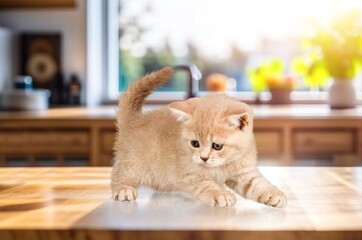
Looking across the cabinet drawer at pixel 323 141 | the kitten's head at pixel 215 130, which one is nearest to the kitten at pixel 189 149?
the kitten's head at pixel 215 130

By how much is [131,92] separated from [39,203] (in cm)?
28

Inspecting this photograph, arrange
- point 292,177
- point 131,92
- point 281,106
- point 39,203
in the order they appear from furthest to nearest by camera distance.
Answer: point 281,106, point 292,177, point 131,92, point 39,203

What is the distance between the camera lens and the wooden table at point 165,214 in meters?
0.83

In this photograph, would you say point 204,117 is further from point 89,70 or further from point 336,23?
point 89,70

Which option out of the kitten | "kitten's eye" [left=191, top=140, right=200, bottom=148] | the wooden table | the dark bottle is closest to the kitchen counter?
the dark bottle

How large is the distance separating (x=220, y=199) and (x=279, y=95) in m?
2.59

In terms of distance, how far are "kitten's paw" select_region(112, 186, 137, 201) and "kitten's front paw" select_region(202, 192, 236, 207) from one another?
13 cm

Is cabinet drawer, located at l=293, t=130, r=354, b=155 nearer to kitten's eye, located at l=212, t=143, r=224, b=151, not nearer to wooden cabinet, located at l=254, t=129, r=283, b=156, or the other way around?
wooden cabinet, located at l=254, t=129, r=283, b=156

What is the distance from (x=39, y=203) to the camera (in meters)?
1.03

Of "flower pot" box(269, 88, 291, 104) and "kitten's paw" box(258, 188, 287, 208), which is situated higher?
"flower pot" box(269, 88, 291, 104)

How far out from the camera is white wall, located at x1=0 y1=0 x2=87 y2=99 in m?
3.52

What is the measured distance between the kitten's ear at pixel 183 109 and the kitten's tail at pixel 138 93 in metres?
0.10

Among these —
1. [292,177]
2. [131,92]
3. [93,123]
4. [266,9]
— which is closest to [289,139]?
[93,123]

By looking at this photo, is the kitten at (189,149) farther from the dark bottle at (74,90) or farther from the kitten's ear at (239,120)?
the dark bottle at (74,90)
